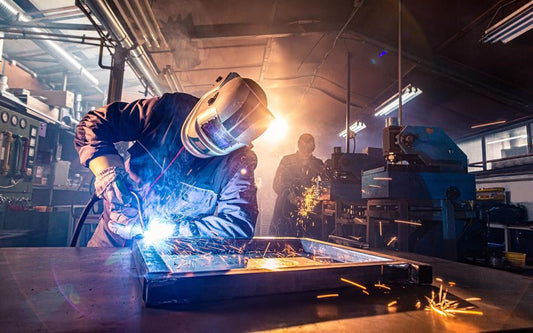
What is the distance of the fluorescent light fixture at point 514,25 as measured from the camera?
8.24 feet

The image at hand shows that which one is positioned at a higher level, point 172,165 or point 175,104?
point 175,104

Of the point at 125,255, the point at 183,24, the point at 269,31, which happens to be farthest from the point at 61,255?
the point at 269,31

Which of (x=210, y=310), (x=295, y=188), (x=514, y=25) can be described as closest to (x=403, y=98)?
(x=514, y=25)

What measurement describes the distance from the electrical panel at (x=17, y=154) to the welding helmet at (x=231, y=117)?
4733 mm

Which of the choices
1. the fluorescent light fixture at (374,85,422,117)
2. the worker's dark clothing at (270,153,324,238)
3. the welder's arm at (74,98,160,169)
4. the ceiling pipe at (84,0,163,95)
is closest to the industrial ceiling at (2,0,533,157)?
the ceiling pipe at (84,0,163,95)

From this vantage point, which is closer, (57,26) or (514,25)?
(514,25)

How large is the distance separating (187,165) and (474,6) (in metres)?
3.92

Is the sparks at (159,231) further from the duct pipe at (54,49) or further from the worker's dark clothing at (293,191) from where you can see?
the duct pipe at (54,49)

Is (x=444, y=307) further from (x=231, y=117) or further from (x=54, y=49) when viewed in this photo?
(x=54, y=49)

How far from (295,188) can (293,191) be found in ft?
0.27

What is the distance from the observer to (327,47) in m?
4.34

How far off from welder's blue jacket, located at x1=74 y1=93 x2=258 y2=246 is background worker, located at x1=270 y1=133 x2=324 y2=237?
2867 mm

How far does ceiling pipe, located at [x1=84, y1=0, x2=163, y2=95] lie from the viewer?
239 cm

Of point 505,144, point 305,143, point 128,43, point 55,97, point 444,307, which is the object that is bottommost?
point 444,307
